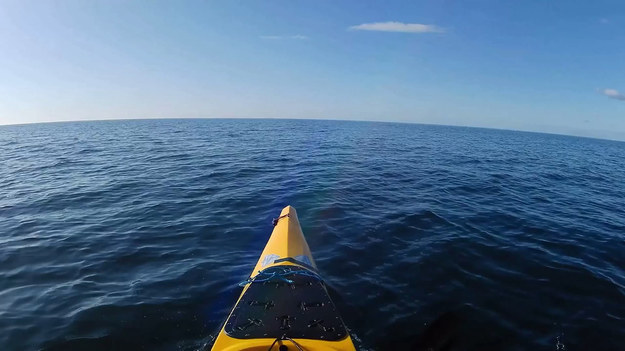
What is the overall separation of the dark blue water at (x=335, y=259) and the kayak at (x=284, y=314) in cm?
103

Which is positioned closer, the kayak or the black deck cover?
the kayak

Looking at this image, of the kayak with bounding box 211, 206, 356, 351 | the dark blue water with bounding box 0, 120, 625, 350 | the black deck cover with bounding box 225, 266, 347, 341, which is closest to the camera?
the kayak with bounding box 211, 206, 356, 351

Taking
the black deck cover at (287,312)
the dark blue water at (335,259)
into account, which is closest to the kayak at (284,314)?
the black deck cover at (287,312)

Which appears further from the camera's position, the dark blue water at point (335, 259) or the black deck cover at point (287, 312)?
the dark blue water at point (335, 259)

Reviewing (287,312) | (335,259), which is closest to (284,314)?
(287,312)

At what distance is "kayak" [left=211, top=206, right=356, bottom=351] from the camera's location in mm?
4749

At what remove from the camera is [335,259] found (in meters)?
8.86

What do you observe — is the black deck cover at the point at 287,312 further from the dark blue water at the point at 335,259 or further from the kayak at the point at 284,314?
the dark blue water at the point at 335,259

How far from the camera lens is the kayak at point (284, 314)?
4.75 m

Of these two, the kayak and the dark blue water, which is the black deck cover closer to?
the kayak

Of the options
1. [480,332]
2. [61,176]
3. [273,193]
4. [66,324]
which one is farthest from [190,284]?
[61,176]

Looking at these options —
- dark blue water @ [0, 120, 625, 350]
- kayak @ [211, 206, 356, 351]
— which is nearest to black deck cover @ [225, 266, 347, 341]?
kayak @ [211, 206, 356, 351]

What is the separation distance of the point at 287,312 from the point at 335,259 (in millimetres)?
3551

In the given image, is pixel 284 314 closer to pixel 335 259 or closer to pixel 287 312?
pixel 287 312
